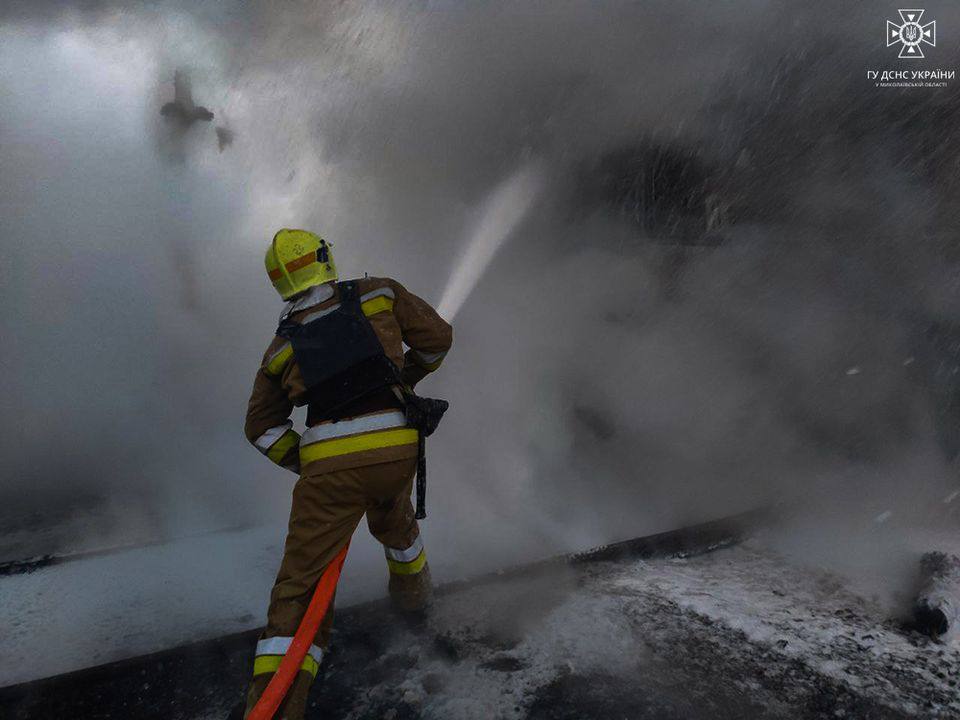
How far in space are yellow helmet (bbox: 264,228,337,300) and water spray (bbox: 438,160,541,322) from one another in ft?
10.2

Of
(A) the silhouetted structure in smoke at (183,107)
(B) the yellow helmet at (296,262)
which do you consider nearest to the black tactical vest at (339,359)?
(B) the yellow helmet at (296,262)

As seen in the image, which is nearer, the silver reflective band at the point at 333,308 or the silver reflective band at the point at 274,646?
the silver reflective band at the point at 274,646

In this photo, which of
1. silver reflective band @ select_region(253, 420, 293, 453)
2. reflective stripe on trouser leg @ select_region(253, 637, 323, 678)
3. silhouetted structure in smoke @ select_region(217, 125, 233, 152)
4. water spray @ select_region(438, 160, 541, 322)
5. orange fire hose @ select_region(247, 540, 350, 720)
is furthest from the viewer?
silhouetted structure in smoke @ select_region(217, 125, 233, 152)

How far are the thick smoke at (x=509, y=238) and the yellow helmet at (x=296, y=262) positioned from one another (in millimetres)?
2600

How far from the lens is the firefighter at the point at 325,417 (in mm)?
2379

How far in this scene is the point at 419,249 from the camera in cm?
602

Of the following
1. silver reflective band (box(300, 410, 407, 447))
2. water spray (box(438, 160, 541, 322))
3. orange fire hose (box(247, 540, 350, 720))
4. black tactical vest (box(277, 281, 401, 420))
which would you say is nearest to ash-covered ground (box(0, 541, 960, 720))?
orange fire hose (box(247, 540, 350, 720))

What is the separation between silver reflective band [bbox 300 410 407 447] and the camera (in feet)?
8.02

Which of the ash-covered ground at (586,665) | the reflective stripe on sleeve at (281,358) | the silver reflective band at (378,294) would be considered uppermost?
the silver reflective band at (378,294)

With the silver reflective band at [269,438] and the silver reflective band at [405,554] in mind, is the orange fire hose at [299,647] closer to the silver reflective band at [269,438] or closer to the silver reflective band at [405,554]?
the silver reflective band at [405,554]

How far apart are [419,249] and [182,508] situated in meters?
3.07

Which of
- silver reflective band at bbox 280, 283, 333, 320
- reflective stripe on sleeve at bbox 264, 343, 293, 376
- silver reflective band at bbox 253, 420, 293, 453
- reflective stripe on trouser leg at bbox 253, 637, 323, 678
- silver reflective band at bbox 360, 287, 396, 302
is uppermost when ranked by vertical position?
silver reflective band at bbox 280, 283, 333, 320

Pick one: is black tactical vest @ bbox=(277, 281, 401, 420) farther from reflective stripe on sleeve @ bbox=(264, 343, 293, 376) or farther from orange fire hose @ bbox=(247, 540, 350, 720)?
orange fire hose @ bbox=(247, 540, 350, 720)

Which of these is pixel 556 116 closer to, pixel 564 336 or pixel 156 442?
pixel 564 336
